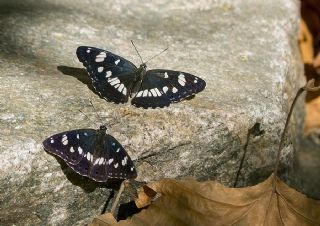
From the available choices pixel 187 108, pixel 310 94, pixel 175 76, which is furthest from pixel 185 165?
pixel 310 94

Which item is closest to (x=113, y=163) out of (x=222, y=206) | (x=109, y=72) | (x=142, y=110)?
(x=142, y=110)

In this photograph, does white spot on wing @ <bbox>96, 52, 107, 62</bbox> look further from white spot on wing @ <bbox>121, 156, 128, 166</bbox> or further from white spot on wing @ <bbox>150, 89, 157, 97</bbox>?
white spot on wing @ <bbox>121, 156, 128, 166</bbox>

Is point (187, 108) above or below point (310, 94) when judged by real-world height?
above

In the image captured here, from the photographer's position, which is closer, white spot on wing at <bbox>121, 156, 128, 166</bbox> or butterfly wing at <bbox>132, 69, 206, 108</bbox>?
white spot on wing at <bbox>121, 156, 128, 166</bbox>

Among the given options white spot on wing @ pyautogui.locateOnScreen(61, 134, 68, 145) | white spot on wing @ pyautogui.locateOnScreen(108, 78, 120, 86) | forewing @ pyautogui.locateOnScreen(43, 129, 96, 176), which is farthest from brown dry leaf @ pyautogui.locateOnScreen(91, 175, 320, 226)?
white spot on wing @ pyautogui.locateOnScreen(108, 78, 120, 86)

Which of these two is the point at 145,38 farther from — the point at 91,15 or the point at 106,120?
the point at 106,120

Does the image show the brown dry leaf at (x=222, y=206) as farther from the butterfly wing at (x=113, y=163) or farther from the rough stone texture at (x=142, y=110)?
the rough stone texture at (x=142, y=110)

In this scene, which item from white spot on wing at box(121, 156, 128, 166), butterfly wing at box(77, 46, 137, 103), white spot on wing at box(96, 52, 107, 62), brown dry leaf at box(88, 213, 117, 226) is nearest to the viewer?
brown dry leaf at box(88, 213, 117, 226)
